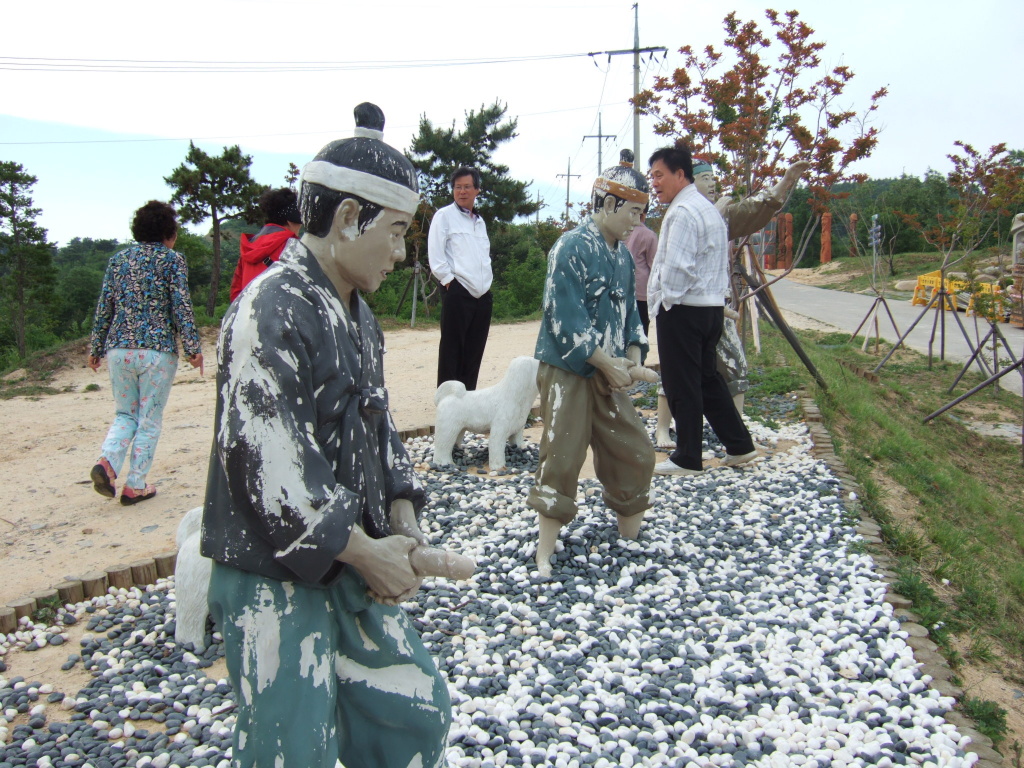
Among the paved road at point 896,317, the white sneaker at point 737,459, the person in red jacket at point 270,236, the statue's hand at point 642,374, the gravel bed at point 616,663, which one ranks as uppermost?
the person in red jacket at point 270,236

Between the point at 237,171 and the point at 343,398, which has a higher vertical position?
the point at 237,171

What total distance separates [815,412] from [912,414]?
2802mm

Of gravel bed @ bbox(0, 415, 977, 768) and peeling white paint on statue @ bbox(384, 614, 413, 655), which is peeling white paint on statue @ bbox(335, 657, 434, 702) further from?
gravel bed @ bbox(0, 415, 977, 768)

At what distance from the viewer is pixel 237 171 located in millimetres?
14820

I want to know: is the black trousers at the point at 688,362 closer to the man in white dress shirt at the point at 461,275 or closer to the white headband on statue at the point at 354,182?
the man in white dress shirt at the point at 461,275

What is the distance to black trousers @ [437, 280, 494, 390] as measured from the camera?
5.77 m

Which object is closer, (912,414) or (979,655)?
(979,655)

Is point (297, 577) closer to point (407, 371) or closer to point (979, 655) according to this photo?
point (979, 655)

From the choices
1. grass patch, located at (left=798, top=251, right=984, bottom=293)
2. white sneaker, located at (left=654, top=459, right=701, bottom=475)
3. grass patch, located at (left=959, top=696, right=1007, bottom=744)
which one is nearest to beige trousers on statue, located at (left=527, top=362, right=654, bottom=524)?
white sneaker, located at (left=654, top=459, right=701, bottom=475)

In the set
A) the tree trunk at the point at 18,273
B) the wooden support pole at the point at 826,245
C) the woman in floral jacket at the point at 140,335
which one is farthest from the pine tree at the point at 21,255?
the wooden support pole at the point at 826,245

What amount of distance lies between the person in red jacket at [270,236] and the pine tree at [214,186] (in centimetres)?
1097

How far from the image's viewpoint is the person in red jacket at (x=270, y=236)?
4.10m

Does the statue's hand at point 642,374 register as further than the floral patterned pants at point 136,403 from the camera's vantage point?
No

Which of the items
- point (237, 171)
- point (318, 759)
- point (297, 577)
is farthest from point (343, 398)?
point (237, 171)
